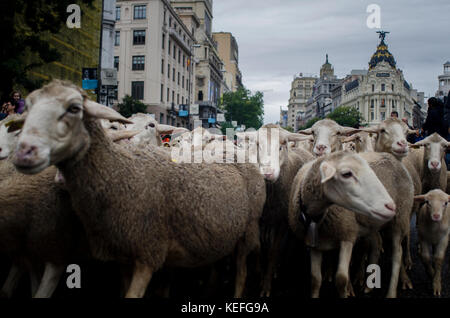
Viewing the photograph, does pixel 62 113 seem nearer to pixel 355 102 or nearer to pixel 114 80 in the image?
pixel 114 80

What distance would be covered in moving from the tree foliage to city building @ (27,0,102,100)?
143 centimetres

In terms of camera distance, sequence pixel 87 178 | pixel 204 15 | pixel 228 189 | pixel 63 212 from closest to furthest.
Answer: pixel 87 178 < pixel 63 212 < pixel 228 189 < pixel 204 15

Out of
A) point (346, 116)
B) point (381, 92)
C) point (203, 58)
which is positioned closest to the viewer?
point (203, 58)

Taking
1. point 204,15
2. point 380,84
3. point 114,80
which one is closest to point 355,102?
point 380,84

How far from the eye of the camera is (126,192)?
9.83ft

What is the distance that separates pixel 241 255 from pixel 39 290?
1.98 metres

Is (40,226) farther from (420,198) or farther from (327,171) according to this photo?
(420,198)

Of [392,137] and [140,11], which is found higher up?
[140,11]

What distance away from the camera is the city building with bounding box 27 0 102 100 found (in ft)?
48.3

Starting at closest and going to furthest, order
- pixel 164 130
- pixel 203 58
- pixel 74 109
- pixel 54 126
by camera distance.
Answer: pixel 54 126
pixel 74 109
pixel 164 130
pixel 203 58

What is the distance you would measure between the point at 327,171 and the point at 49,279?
2488mm

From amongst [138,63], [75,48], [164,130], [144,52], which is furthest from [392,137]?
[144,52]

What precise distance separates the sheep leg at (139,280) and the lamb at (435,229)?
3564 millimetres

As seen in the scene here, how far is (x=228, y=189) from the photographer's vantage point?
12.5 ft
